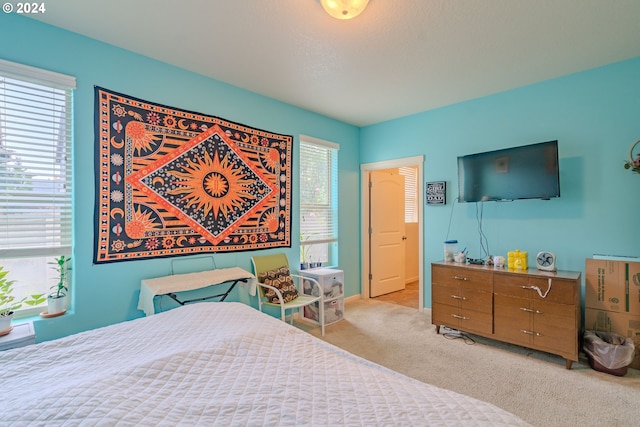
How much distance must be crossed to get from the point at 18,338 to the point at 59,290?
0.55 metres

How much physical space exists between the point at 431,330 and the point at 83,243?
11.5ft

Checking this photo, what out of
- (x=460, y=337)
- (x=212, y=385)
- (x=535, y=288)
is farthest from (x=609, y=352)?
(x=212, y=385)

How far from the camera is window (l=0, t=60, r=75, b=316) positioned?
6.82 ft

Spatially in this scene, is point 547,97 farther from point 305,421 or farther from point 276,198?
point 305,421

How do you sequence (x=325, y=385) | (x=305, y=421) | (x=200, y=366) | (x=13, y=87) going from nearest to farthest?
(x=305, y=421), (x=325, y=385), (x=200, y=366), (x=13, y=87)

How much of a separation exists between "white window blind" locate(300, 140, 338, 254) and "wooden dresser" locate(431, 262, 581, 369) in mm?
1580

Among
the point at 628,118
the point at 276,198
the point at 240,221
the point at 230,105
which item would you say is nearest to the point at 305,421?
the point at 240,221

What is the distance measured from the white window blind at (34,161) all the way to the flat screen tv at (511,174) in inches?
149

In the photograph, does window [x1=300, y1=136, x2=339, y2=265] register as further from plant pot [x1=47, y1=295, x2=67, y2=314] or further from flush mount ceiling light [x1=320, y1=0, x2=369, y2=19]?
plant pot [x1=47, y1=295, x2=67, y2=314]

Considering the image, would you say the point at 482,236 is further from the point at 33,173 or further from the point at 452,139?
the point at 33,173

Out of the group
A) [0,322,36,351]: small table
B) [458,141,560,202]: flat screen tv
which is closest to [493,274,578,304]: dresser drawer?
[458,141,560,202]: flat screen tv

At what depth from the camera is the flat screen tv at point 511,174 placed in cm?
287

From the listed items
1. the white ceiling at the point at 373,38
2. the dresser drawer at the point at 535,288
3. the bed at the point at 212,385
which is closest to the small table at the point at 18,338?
the bed at the point at 212,385

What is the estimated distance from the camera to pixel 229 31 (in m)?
2.26
